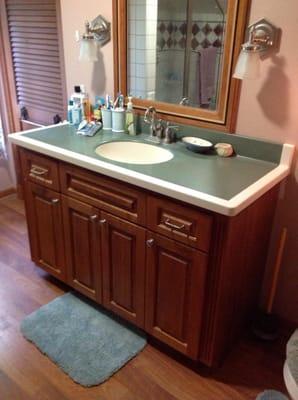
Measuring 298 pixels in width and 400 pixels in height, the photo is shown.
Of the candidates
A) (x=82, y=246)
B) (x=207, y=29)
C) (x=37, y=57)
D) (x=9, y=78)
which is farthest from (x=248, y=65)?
(x=9, y=78)

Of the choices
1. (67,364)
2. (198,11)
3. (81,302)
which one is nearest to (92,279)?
(81,302)

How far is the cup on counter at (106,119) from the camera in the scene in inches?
80.4

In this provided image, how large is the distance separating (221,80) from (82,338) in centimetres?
139

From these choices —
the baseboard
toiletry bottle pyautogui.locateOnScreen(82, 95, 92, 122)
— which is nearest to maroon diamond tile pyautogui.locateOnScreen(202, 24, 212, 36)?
toiletry bottle pyautogui.locateOnScreen(82, 95, 92, 122)

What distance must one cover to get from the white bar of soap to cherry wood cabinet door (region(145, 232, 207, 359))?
1.65 ft

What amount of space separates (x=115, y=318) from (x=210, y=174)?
0.96 m

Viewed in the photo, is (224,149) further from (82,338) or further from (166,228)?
(82,338)

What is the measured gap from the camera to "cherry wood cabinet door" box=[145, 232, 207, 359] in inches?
57.5

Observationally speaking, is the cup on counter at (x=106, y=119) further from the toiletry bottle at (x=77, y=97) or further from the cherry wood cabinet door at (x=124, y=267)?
the cherry wood cabinet door at (x=124, y=267)

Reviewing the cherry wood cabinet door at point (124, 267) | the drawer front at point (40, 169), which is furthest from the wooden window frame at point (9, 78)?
the cherry wood cabinet door at point (124, 267)

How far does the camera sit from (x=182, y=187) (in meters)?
1.38

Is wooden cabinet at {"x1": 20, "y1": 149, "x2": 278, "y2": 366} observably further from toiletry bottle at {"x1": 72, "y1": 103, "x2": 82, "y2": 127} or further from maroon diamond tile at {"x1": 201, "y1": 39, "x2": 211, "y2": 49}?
maroon diamond tile at {"x1": 201, "y1": 39, "x2": 211, "y2": 49}

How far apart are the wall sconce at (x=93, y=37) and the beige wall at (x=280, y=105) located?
0.14 ft

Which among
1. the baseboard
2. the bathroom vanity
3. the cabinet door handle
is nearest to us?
the bathroom vanity
